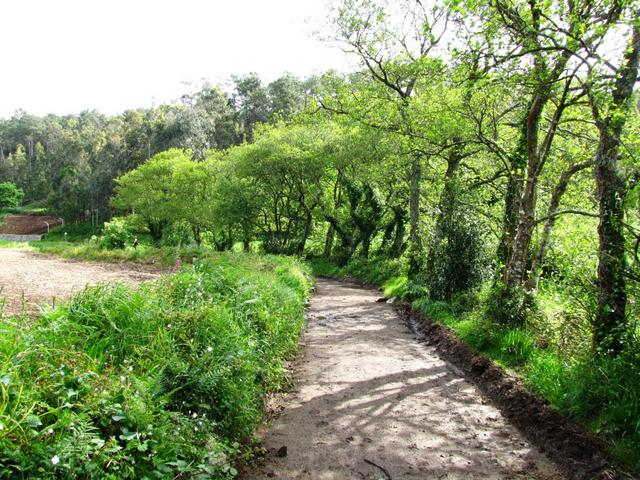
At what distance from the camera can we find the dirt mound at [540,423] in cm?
466

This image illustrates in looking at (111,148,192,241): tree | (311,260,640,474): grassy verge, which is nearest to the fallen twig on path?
(311,260,640,474): grassy verge

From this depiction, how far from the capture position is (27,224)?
69.6 metres

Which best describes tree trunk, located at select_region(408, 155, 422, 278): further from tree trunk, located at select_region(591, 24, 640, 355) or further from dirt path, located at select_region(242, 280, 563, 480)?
tree trunk, located at select_region(591, 24, 640, 355)

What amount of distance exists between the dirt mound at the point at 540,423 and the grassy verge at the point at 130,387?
343 centimetres

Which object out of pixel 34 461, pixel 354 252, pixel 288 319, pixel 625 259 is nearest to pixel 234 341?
pixel 34 461

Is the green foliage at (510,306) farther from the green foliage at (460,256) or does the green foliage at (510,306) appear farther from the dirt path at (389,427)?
the green foliage at (460,256)

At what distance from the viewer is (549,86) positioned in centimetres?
739

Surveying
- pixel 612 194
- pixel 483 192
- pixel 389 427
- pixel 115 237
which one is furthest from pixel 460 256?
pixel 115 237

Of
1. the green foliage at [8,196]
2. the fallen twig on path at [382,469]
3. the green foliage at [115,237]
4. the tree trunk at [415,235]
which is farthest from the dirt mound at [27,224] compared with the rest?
the fallen twig on path at [382,469]

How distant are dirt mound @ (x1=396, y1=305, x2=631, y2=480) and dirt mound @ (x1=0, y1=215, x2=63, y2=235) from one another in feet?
233

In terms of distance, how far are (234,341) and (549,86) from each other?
6.42m

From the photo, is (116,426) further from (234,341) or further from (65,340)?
(234,341)

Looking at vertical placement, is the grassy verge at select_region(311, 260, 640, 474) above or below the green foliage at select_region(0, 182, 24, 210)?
below

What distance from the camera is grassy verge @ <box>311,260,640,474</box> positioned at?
4.70 metres
